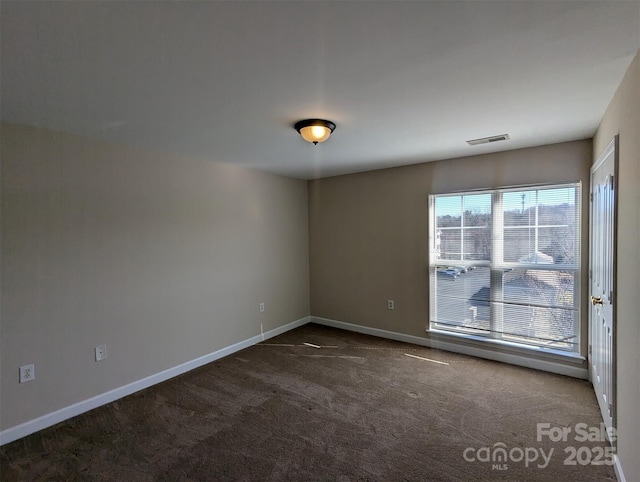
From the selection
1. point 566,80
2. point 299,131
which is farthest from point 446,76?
point 299,131

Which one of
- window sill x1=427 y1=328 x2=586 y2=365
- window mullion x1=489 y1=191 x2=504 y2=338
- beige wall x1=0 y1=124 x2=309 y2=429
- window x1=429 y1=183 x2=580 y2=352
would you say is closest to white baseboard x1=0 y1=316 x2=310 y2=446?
beige wall x1=0 y1=124 x2=309 y2=429

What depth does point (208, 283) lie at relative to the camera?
3785 mm

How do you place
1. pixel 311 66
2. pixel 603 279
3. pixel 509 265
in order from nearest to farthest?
1. pixel 311 66
2. pixel 603 279
3. pixel 509 265

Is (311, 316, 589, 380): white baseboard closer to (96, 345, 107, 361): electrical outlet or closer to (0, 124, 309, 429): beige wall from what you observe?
(0, 124, 309, 429): beige wall

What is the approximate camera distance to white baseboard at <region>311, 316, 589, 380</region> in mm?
3232

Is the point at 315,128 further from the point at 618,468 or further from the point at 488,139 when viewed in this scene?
the point at 618,468

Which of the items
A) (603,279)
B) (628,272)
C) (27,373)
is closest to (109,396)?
(27,373)

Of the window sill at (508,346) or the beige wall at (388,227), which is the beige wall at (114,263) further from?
the window sill at (508,346)

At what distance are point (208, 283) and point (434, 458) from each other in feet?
9.35

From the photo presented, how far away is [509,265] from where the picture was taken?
3555 millimetres

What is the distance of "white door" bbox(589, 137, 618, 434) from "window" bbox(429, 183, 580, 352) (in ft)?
0.80

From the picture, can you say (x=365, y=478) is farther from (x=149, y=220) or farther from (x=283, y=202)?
(x=283, y=202)

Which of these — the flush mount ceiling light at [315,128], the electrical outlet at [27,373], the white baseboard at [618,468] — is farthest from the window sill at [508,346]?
the electrical outlet at [27,373]

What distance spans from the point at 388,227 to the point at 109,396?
362 centimetres
